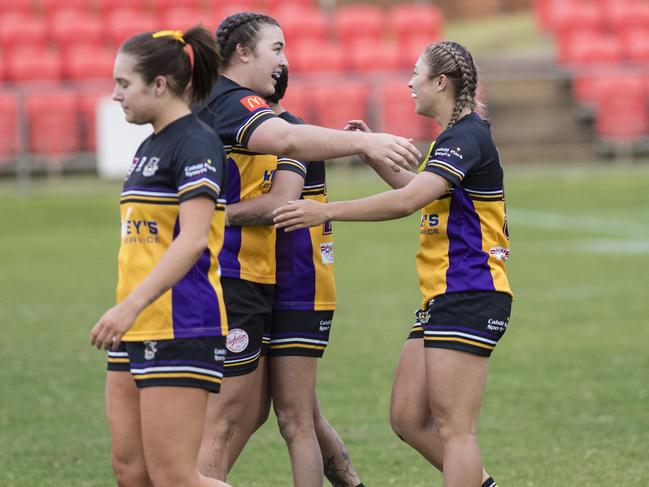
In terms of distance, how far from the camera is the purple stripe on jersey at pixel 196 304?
4.03 meters

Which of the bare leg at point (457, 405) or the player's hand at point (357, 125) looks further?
the player's hand at point (357, 125)

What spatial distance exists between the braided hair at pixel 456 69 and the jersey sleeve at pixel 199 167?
1148 millimetres

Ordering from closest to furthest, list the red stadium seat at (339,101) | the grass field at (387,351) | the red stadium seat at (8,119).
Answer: the grass field at (387,351) < the red stadium seat at (8,119) < the red stadium seat at (339,101)

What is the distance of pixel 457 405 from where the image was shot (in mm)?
4727

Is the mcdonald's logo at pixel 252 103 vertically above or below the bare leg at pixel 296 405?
above

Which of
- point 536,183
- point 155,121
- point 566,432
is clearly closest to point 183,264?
point 155,121

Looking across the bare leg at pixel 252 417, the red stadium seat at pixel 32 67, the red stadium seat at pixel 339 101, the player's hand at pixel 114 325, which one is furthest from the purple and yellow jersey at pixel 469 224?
the red stadium seat at pixel 32 67

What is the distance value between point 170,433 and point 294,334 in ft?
4.09

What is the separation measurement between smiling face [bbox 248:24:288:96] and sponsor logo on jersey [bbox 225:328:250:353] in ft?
3.22

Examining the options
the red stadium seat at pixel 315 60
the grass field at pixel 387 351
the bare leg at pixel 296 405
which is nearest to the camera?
the bare leg at pixel 296 405

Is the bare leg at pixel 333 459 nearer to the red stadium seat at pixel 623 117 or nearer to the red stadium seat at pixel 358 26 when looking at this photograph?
the red stadium seat at pixel 623 117

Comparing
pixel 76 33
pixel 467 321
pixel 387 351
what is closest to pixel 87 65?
pixel 76 33

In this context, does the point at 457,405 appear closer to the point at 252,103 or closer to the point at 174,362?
the point at 174,362

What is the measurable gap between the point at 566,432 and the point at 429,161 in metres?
2.81
